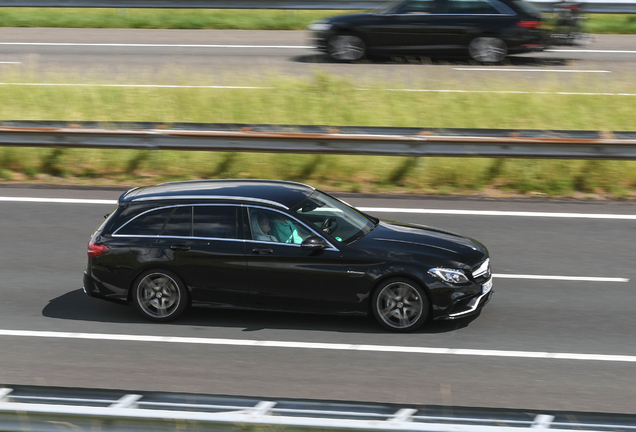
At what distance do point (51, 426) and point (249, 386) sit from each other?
3122mm

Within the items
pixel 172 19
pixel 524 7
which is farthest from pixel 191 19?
pixel 524 7

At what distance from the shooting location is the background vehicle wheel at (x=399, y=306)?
838 cm

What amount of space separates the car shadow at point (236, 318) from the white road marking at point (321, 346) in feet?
1.36

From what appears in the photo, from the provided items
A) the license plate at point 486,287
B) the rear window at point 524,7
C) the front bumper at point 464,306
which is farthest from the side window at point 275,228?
the rear window at point 524,7

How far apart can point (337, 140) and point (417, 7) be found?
7186mm

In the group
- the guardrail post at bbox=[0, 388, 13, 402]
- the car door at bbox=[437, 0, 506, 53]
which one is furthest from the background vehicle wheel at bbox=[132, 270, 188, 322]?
the car door at bbox=[437, 0, 506, 53]

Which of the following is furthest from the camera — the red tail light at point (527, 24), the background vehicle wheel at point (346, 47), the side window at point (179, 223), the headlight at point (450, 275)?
the background vehicle wheel at point (346, 47)

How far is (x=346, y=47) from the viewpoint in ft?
66.7

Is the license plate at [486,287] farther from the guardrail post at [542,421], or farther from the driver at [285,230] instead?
the guardrail post at [542,421]

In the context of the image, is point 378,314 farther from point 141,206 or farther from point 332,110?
point 332,110

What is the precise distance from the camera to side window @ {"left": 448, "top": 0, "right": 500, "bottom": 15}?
19.6 metres

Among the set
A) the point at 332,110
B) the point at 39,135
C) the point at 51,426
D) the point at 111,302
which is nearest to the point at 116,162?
the point at 39,135

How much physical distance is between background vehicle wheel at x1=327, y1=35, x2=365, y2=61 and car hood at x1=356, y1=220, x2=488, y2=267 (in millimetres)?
11797

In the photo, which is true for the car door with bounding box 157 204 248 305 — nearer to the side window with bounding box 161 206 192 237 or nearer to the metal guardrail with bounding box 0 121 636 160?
the side window with bounding box 161 206 192 237
